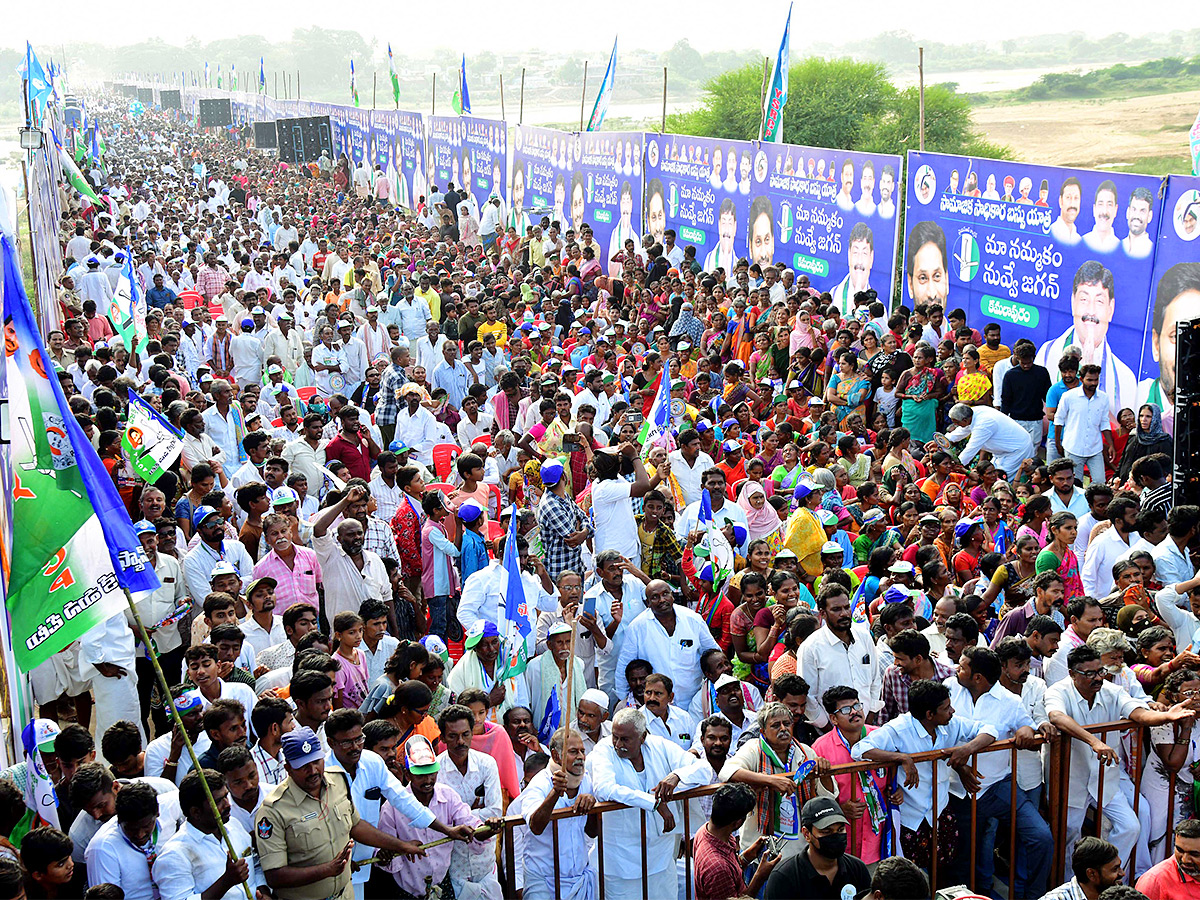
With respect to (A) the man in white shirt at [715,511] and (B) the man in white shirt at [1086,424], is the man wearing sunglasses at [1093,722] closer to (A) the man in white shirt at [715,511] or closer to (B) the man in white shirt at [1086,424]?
(A) the man in white shirt at [715,511]

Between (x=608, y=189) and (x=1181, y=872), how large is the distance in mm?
18230

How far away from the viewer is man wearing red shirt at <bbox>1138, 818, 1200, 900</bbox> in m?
4.54

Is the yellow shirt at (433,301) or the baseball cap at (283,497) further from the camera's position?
the yellow shirt at (433,301)

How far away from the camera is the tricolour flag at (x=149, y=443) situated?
26.3ft

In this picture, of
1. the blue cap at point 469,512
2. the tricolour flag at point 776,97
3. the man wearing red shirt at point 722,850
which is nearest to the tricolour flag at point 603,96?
the tricolour flag at point 776,97

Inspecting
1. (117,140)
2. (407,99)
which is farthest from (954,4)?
(117,140)

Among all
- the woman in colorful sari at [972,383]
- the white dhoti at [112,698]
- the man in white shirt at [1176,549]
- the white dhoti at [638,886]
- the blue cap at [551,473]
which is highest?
the woman in colorful sari at [972,383]

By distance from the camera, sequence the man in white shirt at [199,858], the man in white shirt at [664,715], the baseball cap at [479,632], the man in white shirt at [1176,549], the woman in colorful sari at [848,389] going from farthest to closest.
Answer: the woman in colorful sari at [848,389] < the man in white shirt at [1176,549] < the baseball cap at [479,632] < the man in white shirt at [664,715] < the man in white shirt at [199,858]

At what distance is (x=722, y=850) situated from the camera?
15.7ft

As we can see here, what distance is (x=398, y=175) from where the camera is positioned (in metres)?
35.0

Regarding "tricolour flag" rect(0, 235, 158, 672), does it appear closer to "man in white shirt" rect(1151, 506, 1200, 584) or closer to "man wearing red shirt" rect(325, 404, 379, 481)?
"man wearing red shirt" rect(325, 404, 379, 481)

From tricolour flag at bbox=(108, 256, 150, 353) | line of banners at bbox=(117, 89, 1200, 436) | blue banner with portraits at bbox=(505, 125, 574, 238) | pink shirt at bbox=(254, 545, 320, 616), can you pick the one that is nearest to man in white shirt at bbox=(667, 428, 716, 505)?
pink shirt at bbox=(254, 545, 320, 616)

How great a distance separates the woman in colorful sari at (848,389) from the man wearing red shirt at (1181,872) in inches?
245

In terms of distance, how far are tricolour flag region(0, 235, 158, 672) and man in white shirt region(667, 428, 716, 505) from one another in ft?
14.8
